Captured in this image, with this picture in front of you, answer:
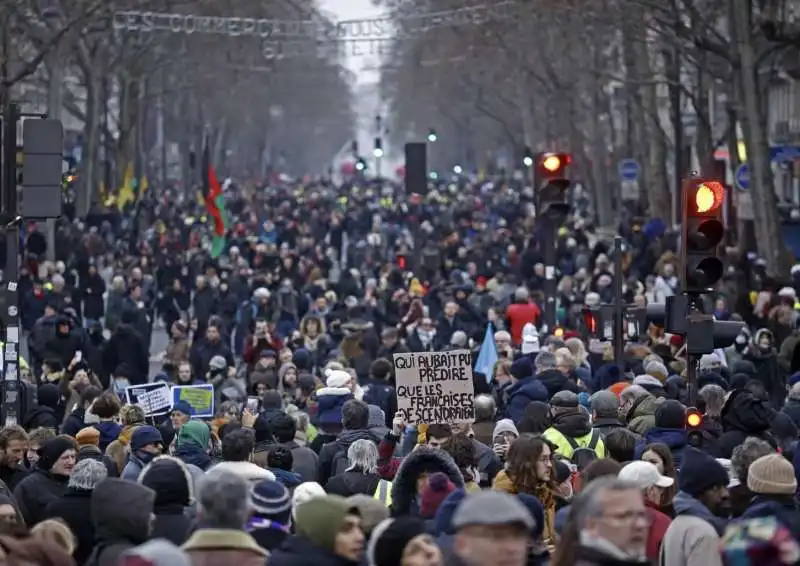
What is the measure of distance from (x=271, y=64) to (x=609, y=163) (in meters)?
24.1

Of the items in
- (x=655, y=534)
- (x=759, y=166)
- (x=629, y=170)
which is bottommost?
(x=655, y=534)

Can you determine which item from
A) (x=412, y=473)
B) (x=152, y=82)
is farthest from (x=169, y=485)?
(x=152, y=82)

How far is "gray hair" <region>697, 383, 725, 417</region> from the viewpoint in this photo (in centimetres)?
1481

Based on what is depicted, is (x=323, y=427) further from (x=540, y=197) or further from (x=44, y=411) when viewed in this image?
(x=540, y=197)

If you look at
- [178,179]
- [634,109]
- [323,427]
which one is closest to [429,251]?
[634,109]

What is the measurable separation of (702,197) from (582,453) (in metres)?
2.40

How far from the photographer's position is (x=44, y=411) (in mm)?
17219

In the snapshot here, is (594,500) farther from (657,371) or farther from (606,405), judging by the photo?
(657,371)

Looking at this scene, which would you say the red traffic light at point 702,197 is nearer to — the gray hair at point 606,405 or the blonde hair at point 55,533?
the gray hair at point 606,405

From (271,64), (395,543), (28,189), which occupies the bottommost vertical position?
(395,543)

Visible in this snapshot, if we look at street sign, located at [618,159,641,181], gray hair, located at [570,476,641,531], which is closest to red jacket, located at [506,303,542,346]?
gray hair, located at [570,476,641,531]

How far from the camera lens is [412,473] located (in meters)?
10.6

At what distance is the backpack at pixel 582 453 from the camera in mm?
13188

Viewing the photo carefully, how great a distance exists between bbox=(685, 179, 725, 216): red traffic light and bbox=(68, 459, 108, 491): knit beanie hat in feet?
17.2
